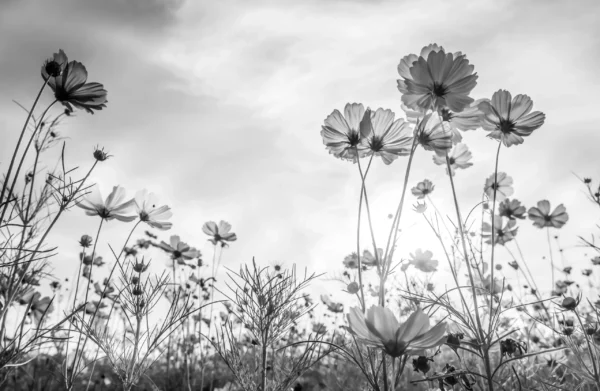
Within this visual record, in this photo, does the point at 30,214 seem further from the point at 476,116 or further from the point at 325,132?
the point at 476,116

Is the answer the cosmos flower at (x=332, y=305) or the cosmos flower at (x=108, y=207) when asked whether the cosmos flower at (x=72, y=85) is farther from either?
the cosmos flower at (x=332, y=305)

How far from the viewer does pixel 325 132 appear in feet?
3.44

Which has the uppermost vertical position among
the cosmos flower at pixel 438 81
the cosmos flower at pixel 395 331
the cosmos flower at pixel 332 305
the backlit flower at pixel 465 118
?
the backlit flower at pixel 465 118

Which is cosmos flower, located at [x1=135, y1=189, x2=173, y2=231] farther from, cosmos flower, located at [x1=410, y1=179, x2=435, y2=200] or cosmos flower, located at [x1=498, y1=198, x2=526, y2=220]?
cosmos flower, located at [x1=498, y1=198, x2=526, y2=220]

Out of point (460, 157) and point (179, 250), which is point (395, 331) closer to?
point (460, 157)

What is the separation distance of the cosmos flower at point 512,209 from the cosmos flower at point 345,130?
1.59 m

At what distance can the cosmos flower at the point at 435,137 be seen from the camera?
1065 millimetres

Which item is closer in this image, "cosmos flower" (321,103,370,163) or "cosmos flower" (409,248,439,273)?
"cosmos flower" (321,103,370,163)

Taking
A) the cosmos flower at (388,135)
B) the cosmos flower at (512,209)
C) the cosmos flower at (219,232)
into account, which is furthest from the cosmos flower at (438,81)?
the cosmos flower at (219,232)

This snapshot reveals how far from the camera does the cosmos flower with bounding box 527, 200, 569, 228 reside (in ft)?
8.84

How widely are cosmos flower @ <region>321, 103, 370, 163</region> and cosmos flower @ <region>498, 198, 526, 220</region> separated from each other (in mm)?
1592

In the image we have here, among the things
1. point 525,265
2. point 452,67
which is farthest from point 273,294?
point 525,265

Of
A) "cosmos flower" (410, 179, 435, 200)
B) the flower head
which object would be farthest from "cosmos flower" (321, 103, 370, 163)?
"cosmos flower" (410, 179, 435, 200)

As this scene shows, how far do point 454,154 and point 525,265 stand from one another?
1.17 m
